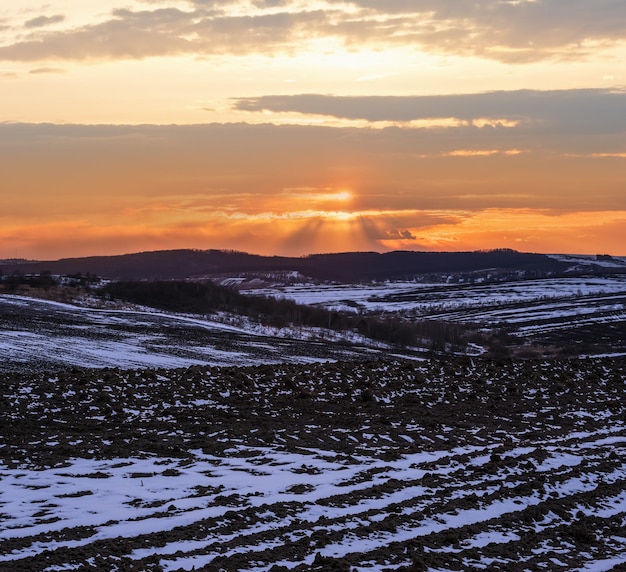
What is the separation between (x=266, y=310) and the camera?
92125 millimetres

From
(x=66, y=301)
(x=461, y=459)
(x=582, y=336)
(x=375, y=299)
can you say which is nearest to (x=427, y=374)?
(x=461, y=459)

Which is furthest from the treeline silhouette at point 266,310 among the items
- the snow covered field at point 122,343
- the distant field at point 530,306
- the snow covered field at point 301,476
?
the snow covered field at point 301,476

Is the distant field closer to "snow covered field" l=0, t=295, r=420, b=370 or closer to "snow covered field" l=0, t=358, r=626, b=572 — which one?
"snow covered field" l=0, t=295, r=420, b=370

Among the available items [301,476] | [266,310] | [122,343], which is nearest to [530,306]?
[266,310]

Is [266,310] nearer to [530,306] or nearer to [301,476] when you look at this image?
[530,306]

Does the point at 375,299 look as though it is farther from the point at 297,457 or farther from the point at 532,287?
the point at 297,457

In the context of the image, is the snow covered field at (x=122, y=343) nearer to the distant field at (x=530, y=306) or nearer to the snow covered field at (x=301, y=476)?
the snow covered field at (x=301, y=476)

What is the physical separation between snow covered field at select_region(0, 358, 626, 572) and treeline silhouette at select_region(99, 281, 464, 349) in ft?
172

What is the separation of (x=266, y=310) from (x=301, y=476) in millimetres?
77415

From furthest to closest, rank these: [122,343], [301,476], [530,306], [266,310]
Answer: [530,306]
[266,310]
[122,343]
[301,476]

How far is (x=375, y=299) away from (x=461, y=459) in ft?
494

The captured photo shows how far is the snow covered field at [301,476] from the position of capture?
10695 millimetres

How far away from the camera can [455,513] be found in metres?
12.6

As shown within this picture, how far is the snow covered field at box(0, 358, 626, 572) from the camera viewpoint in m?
10.7
